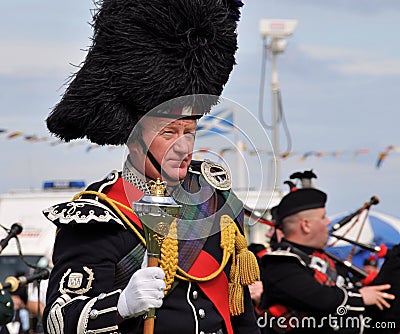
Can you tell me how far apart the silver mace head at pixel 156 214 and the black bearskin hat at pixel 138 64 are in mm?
425

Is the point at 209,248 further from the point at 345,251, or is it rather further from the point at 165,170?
the point at 345,251

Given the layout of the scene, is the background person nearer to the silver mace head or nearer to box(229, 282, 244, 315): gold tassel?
box(229, 282, 244, 315): gold tassel

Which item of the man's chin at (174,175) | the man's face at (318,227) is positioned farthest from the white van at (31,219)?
the man's chin at (174,175)

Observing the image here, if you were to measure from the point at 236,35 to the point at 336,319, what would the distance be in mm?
2818

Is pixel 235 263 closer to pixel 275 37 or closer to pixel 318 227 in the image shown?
pixel 318 227

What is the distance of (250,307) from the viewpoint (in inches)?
135

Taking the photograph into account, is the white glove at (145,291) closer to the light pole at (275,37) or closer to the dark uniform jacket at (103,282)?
the dark uniform jacket at (103,282)

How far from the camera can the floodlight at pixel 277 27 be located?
1223 cm

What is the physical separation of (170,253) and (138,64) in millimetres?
595

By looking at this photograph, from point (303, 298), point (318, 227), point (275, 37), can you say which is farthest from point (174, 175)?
point (275, 37)

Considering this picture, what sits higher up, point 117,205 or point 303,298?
point 117,205

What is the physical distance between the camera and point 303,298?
5.69 meters

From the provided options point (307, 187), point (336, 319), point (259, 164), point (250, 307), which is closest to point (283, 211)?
point (307, 187)

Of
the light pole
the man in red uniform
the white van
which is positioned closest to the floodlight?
the light pole
